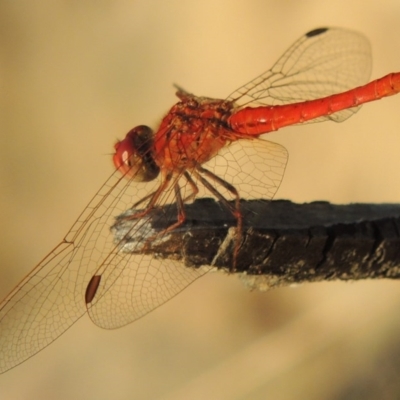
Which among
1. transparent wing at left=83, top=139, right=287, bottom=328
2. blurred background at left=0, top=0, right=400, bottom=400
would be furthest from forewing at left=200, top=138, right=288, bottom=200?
blurred background at left=0, top=0, right=400, bottom=400

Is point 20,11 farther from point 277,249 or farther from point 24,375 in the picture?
point 277,249

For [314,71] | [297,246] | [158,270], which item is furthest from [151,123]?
[297,246]

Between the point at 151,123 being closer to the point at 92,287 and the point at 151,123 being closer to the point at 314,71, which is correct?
the point at 314,71

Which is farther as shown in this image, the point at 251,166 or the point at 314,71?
the point at 314,71

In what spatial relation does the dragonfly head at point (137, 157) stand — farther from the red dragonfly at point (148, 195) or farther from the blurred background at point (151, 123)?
the blurred background at point (151, 123)

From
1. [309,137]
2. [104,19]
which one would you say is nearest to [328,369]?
[309,137]

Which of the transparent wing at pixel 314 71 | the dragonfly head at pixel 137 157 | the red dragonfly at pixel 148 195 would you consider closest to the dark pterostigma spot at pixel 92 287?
the red dragonfly at pixel 148 195

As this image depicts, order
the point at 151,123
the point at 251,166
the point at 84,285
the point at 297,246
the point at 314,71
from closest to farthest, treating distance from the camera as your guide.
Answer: the point at 297,246
the point at 84,285
the point at 251,166
the point at 314,71
the point at 151,123
